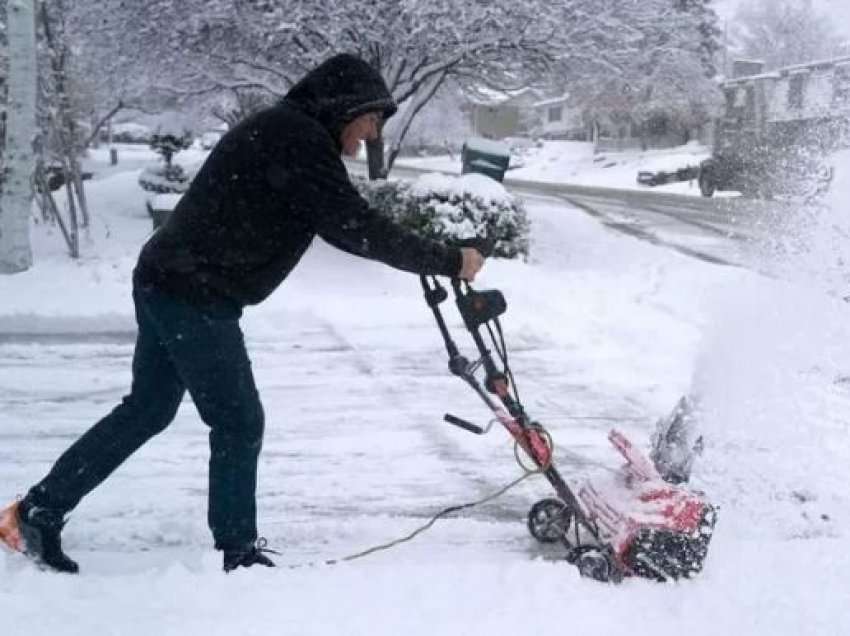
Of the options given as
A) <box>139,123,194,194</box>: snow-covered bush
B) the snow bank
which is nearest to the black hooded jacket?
the snow bank

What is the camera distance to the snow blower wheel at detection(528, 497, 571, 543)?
3451 mm

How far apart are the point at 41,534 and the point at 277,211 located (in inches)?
52.0

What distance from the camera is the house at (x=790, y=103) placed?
25109mm

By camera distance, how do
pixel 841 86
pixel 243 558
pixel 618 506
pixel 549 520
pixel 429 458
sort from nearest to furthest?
pixel 243 558 < pixel 618 506 < pixel 549 520 < pixel 429 458 < pixel 841 86

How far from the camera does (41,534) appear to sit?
297 cm

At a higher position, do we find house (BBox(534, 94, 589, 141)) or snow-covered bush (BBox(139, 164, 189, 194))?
house (BBox(534, 94, 589, 141))

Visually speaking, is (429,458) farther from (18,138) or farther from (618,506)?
(18,138)

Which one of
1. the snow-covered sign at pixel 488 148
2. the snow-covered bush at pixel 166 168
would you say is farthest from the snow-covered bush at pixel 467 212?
the snow-covered bush at pixel 166 168

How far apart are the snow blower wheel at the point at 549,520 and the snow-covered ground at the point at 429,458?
70 mm

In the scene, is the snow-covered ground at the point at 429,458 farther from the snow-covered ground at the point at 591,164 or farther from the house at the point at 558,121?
the house at the point at 558,121

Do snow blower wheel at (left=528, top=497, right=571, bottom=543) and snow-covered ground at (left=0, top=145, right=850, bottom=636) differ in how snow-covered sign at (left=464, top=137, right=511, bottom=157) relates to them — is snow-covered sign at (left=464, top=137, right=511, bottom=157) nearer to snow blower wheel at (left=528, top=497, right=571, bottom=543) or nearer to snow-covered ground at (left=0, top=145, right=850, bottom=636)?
snow-covered ground at (left=0, top=145, right=850, bottom=636)

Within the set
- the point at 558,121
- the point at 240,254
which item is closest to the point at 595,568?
the point at 240,254

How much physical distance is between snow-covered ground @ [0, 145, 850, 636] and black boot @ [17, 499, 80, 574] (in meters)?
0.10

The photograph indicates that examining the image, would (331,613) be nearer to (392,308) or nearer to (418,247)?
(418,247)
